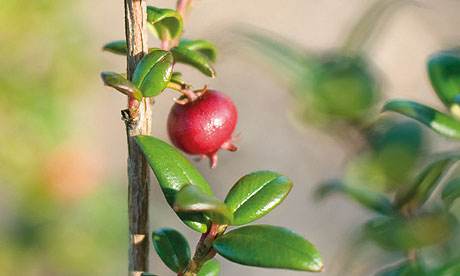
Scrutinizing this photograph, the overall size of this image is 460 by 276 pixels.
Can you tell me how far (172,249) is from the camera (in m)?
0.52

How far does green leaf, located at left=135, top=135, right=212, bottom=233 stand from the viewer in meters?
0.44

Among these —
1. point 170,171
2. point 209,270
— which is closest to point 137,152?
point 170,171

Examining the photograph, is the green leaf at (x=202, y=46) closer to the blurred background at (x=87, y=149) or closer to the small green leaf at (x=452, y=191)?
the small green leaf at (x=452, y=191)

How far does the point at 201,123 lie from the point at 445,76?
25 centimetres

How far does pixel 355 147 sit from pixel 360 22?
159 mm


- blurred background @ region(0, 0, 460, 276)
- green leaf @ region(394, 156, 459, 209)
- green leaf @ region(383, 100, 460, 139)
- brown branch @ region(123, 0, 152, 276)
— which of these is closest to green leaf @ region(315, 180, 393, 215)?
green leaf @ region(394, 156, 459, 209)

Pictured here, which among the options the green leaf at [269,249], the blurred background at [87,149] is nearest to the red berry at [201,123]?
the green leaf at [269,249]

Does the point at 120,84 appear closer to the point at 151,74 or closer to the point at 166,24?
the point at 151,74

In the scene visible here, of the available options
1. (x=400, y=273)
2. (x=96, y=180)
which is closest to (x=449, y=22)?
(x=96, y=180)

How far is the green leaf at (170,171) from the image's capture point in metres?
0.44

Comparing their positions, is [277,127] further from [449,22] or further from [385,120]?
[385,120]

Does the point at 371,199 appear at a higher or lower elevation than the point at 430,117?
lower

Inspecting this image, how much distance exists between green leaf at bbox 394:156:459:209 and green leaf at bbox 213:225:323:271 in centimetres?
16

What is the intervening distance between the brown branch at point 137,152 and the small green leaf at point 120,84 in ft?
0.08
